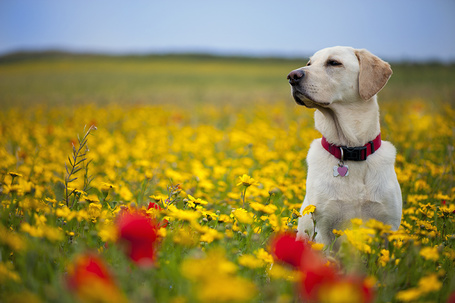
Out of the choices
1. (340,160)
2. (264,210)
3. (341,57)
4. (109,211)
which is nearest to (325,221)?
(340,160)

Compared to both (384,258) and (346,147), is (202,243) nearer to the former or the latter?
(384,258)

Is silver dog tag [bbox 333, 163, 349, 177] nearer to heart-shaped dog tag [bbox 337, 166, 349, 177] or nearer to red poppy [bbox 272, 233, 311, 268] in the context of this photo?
heart-shaped dog tag [bbox 337, 166, 349, 177]

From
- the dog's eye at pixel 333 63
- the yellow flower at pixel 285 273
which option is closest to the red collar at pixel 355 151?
the dog's eye at pixel 333 63

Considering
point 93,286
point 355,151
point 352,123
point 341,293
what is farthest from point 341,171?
point 93,286

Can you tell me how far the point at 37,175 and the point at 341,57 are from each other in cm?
280

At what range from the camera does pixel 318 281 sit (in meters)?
1.23

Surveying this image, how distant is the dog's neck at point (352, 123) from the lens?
2.81 metres

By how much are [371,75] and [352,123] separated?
1.30 feet

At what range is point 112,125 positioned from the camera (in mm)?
7492

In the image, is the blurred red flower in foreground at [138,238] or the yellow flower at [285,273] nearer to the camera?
the blurred red flower in foreground at [138,238]

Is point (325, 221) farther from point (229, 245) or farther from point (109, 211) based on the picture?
point (109, 211)

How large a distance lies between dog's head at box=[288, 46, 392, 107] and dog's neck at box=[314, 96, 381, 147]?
72 millimetres

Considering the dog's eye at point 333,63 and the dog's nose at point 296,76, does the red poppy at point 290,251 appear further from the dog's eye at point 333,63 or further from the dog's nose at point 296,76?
the dog's eye at point 333,63

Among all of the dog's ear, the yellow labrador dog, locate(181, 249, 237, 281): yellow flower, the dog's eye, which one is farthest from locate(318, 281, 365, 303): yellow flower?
the dog's eye
